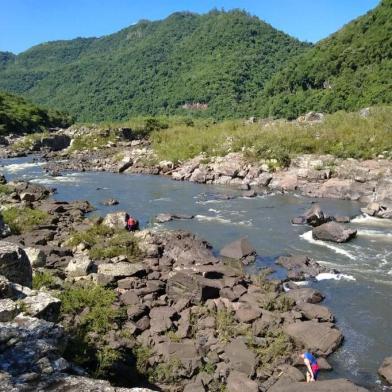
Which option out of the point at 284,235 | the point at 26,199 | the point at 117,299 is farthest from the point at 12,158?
the point at 117,299

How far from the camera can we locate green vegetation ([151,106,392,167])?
40.6m

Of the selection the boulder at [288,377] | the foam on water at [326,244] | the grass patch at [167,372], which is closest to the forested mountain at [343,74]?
the foam on water at [326,244]

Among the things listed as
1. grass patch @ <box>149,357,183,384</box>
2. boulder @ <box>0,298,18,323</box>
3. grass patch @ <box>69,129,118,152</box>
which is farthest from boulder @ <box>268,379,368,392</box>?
grass patch @ <box>69,129,118,152</box>

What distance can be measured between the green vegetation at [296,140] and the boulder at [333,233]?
18.1m

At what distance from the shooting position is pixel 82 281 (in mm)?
15961

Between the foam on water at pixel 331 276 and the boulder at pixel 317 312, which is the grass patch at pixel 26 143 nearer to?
the foam on water at pixel 331 276

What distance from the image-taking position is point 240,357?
473 inches

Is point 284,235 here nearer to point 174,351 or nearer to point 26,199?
point 174,351

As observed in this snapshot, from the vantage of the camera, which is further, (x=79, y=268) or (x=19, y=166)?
(x=19, y=166)

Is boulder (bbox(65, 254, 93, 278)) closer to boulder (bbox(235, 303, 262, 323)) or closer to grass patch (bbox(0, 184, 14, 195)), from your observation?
boulder (bbox(235, 303, 262, 323))

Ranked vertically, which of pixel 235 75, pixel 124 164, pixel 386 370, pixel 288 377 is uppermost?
pixel 235 75

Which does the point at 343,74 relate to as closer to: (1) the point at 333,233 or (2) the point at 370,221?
(2) the point at 370,221

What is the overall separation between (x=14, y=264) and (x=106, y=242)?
33.4ft

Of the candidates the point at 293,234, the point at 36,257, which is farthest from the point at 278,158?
the point at 36,257
